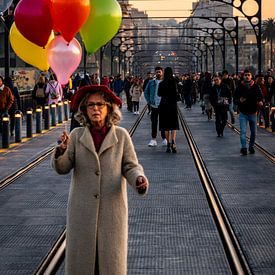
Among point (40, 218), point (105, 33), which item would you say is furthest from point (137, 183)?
point (40, 218)

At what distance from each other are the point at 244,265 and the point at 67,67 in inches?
101

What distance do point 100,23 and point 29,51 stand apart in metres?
1.30

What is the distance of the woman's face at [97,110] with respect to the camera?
230 inches

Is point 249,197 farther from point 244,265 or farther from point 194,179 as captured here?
point 244,265

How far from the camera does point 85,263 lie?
565 centimetres

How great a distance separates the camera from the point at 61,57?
826cm

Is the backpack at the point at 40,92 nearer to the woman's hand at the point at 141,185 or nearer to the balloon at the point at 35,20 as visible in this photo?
the balloon at the point at 35,20

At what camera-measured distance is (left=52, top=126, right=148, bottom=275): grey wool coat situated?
18.6ft

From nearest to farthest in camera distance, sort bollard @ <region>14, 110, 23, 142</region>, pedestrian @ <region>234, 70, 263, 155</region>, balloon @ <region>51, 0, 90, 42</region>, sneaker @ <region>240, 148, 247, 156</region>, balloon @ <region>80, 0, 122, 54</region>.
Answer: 1. balloon @ <region>51, 0, 90, 42</region>
2. balloon @ <region>80, 0, 122, 54</region>
3. pedestrian @ <region>234, 70, 263, 155</region>
4. sneaker @ <region>240, 148, 247, 156</region>
5. bollard @ <region>14, 110, 23, 142</region>

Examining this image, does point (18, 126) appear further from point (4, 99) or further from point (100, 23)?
point (100, 23)

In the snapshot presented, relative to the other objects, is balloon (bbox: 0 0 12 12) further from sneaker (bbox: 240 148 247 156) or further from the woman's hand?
sneaker (bbox: 240 148 247 156)

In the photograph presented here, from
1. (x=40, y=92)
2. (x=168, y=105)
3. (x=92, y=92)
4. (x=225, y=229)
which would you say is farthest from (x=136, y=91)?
(x=92, y=92)

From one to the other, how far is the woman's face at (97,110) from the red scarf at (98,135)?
0.10 ft

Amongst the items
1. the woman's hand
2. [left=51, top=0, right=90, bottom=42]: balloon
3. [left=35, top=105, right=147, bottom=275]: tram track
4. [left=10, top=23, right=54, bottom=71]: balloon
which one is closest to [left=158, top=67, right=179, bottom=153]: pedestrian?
[left=10, top=23, right=54, bottom=71]: balloon
